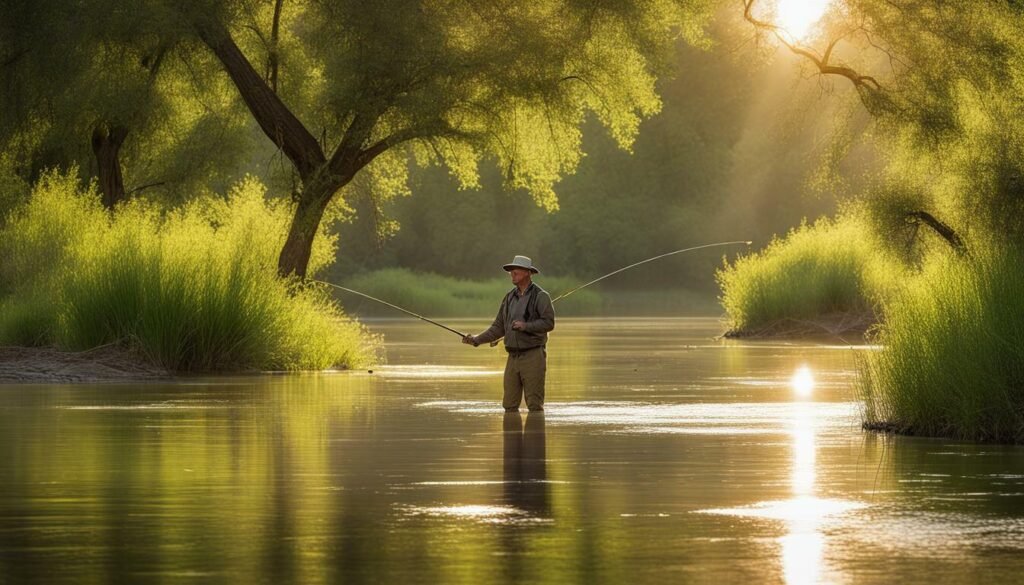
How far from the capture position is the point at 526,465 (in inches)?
583

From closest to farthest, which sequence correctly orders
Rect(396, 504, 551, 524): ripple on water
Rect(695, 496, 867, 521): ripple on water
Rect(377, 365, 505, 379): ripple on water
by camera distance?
1. Rect(396, 504, 551, 524): ripple on water
2. Rect(695, 496, 867, 521): ripple on water
3. Rect(377, 365, 505, 379): ripple on water

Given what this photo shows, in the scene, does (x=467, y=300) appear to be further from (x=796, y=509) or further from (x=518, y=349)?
(x=796, y=509)

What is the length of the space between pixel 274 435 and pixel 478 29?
18367mm

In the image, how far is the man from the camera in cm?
2020

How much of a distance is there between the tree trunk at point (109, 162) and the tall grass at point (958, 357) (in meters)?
25.3

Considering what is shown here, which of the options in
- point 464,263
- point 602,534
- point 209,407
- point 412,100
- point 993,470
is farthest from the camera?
point 464,263

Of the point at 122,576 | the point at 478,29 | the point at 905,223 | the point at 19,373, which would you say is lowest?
the point at 122,576

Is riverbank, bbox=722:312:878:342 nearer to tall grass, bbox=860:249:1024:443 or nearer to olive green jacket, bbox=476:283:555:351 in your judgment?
olive green jacket, bbox=476:283:555:351

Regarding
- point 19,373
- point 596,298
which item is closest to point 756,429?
point 19,373

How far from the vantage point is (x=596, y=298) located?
308 ft

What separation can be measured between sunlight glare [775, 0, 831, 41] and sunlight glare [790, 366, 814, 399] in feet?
25.6

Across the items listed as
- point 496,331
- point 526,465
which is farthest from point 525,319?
point 526,465

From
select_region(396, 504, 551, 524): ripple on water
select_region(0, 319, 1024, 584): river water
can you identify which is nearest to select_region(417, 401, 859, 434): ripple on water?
select_region(0, 319, 1024, 584): river water

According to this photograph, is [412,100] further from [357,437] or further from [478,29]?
[357,437]
